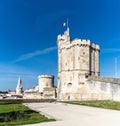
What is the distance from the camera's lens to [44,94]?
2202 inches

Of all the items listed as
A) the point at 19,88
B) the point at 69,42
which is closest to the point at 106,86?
the point at 69,42

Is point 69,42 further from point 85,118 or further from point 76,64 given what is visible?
point 85,118

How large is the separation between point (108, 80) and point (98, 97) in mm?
4031

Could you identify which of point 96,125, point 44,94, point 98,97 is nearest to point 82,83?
point 98,97

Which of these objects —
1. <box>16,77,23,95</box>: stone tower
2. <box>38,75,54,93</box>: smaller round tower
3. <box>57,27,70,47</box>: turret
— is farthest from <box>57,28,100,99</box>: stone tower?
<box>16,77,23,95</box>: stone tower

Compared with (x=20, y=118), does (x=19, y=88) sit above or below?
below

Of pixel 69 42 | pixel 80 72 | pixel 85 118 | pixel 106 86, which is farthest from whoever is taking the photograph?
pixel 69 42

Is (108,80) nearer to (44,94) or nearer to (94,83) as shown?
(94,83)

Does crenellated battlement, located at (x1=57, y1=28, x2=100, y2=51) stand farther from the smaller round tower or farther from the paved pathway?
the paved pathway

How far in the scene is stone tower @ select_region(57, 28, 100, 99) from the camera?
45.8 meters

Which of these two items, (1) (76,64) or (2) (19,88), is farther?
(2) (19,88)

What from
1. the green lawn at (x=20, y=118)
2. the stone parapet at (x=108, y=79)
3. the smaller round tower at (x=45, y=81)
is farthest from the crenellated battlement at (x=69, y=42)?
the green lawn at (x=20, y=118)

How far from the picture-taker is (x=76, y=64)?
45875 millimetres

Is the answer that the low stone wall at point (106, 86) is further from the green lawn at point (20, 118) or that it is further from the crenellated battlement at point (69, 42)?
the green lawn at point (20, 118)
